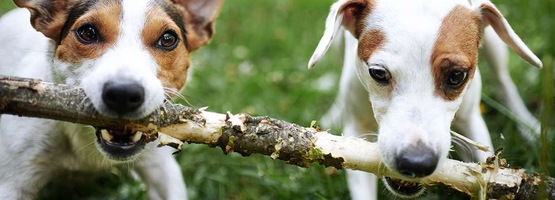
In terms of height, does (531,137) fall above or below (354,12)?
below

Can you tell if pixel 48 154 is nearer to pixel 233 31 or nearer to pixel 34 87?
pixel 34 87

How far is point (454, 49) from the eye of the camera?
326 cm

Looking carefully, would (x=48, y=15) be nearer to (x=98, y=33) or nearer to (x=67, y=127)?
(x=98, y=33)

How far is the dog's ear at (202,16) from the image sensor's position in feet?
14.4

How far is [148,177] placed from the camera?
13.8ft

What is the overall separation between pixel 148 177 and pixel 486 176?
1999mm

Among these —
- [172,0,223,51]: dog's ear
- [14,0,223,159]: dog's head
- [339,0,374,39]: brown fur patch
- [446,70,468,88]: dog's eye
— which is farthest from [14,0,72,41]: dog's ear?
[446,70,468,88]: dog's eye

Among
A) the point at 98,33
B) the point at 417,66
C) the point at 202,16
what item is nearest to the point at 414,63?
the point at 417,66

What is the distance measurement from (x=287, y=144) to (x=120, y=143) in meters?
0.83

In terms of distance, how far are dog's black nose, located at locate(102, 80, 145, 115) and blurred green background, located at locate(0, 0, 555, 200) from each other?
34.4 inches

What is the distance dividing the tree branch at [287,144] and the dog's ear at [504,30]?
61cm

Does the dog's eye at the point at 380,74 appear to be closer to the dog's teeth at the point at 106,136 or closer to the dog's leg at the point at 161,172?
the dog's teeth at the point at 106,136

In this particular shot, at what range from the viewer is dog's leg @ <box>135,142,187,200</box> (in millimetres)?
4125

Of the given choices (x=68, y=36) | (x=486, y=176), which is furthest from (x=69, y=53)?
(x=486, y=176)
